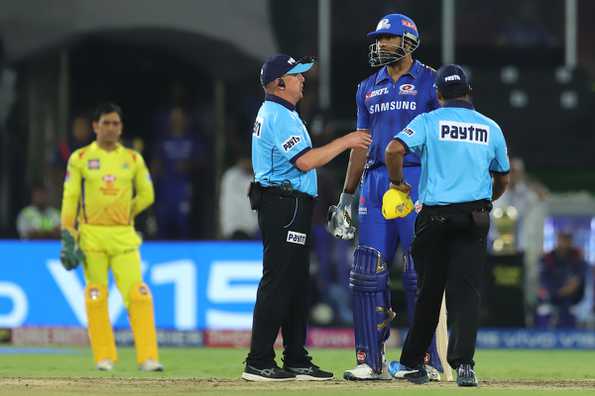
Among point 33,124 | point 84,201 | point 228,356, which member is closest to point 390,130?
point 84,201

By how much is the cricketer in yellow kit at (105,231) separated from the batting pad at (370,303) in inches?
90.5

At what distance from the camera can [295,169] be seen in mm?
10531

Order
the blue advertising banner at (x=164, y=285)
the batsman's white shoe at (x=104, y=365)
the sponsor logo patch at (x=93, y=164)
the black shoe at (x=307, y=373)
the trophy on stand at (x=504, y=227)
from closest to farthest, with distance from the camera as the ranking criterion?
the black shoe at (x=307, y=373) → the sponsor logo patch at (x=93, y=164) → the batsman's white shoe at (x=104, y=365) → the blue advertising banner at (x=164, y=285) → the trophy on stand at (x=504, y=227)

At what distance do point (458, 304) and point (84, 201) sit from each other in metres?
3.55

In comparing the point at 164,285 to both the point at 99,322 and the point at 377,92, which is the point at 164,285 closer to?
the point at 99,322

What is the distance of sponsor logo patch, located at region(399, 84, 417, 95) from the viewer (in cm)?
1055

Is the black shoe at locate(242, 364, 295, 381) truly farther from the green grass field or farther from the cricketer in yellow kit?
the cricketer in yellow kit

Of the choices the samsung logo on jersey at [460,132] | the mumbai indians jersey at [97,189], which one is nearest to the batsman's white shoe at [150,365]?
the mumbai indians jersey at [97,189]

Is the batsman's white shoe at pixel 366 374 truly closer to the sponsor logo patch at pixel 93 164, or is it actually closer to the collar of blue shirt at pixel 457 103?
the collar of blue shirt at pixel 457 103

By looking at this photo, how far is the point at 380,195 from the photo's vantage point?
10477 millimetres

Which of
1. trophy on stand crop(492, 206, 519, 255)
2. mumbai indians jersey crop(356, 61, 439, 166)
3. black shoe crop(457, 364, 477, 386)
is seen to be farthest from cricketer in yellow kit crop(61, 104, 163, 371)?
trophy on stand crop(492, 206, 519, 255)

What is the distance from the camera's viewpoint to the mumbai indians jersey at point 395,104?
34.5 feet

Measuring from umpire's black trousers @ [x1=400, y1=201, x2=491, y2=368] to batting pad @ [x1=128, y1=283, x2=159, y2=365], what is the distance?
2.89 m

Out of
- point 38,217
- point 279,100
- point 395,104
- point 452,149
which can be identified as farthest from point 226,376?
point 38,217
